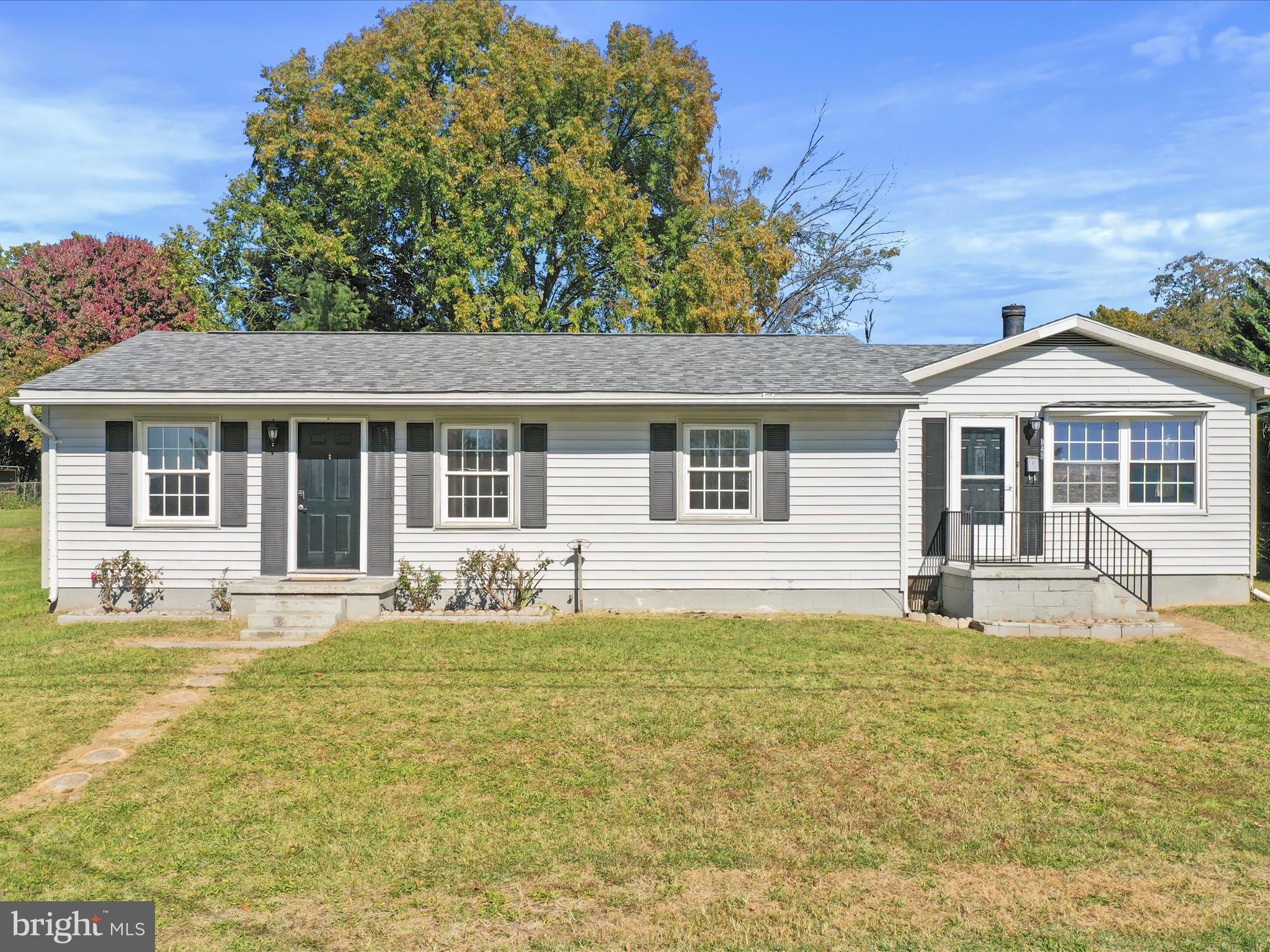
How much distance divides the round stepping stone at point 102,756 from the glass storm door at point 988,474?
11050 mm

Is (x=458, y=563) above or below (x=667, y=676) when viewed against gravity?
above

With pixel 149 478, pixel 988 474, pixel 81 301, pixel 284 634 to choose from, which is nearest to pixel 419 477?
pixel 284 634

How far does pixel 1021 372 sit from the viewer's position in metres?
13.1

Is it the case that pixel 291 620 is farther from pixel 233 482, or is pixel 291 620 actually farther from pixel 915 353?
pixel 915 353

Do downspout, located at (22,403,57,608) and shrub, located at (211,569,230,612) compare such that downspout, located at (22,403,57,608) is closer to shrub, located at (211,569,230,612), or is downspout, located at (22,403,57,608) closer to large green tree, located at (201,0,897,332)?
shrub, located at (211,569,230,612)

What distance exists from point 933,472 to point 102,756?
11.0 meters

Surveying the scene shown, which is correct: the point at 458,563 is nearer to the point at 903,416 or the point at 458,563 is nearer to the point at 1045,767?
the point at 903,416

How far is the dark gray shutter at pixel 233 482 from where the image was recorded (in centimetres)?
1166

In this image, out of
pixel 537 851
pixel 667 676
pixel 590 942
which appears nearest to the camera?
pixel 590 942

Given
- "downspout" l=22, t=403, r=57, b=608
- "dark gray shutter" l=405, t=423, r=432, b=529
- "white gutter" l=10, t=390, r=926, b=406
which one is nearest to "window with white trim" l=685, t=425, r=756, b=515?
"white gutter" l=10, t=390, r=926, b=406

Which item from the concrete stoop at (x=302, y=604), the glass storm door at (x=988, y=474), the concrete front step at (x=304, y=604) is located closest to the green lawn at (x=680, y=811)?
the concrete stoop at (x=302, y=604)

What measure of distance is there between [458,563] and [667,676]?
174 inches

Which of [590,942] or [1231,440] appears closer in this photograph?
[590,942]

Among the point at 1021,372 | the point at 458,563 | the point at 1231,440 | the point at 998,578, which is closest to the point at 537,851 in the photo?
the point at 458,563
